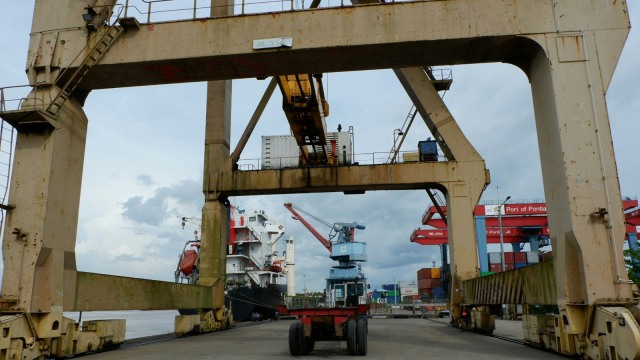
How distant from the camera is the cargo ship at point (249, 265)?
31.9 meters

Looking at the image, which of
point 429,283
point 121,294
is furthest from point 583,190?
point 429,283

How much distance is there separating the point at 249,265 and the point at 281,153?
17.2 metres

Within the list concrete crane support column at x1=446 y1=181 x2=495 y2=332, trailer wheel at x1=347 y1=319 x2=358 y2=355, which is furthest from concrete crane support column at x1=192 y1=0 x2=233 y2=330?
trailer wheel at x1=347 y1=319 x2=358 y2=355

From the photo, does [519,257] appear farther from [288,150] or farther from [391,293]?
[391,293]

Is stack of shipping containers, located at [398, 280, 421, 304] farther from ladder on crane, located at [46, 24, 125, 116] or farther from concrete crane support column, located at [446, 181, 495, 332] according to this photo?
ladder on crane, located at [46, 24, 125, 116]

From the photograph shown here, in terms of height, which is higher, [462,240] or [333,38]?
[333,38]

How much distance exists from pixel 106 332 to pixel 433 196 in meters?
14.8

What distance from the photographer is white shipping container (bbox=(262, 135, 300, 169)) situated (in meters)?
23.3

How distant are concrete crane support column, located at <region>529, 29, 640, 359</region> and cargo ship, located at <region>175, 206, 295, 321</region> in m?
23.0

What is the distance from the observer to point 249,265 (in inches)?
1499

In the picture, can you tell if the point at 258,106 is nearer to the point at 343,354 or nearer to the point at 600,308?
the point at 343,354

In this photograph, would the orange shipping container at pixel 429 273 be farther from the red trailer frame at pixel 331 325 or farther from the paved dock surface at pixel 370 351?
the red trailer frame at pixel 331 325

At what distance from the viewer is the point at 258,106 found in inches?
874

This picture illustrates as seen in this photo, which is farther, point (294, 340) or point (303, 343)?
point (303, 343)
